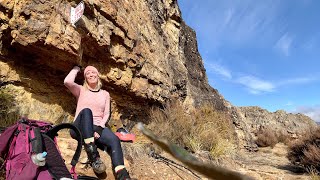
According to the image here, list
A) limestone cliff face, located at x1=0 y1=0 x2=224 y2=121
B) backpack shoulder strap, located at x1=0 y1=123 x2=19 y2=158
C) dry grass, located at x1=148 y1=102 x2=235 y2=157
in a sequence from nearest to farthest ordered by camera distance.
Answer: backpack shoulder strap, located at x1=0 y1=123 x2=19 y2=158 → limestone cliff face, located at x1=0 y1=0 x2=224 y2=121 → dry grass, located at x1=148 y1=102 x2=235 y2=157

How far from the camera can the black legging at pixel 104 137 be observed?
352cm

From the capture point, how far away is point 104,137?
3727mm

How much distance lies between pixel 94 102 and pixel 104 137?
23.1 inches

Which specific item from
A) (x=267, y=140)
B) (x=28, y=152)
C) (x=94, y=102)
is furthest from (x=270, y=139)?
(x=28, y=152)

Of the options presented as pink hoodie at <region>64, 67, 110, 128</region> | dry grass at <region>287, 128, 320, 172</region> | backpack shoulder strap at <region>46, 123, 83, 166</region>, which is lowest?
backpack shoulder strap at <region>46, 123, 83, 166</region>

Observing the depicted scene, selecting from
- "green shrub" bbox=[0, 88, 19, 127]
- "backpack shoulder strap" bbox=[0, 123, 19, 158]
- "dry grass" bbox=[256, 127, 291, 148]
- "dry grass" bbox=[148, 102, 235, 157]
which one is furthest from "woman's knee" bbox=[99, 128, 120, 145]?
"dry grass" bbox=[256, 127, 291, 148]

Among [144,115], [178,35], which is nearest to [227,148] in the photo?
[144,115]

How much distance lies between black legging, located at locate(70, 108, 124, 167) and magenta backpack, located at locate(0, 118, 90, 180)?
0.83m

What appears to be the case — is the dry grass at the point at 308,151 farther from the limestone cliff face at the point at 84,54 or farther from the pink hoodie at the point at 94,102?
the pink hoodie at the point at 94,102

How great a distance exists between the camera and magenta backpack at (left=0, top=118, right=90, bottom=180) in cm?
231

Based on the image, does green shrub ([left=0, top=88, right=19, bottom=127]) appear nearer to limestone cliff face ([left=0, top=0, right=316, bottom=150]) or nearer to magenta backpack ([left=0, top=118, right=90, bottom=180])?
limestone cliff face ([left=0, top=0, right=316, bottom=150])

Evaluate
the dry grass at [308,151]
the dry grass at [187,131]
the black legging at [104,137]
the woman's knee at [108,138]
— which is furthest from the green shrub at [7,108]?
the dry grass at [308,151]

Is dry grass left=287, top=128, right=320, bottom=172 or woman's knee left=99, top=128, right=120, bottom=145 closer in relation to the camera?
woman's knee left=99, top=128, right=120, bottom=145

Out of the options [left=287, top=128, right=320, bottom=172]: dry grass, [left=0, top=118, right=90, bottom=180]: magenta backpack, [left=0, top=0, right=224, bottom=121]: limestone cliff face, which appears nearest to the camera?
[left=0, top=118, right=90, bottom=180]: magenta backpack
